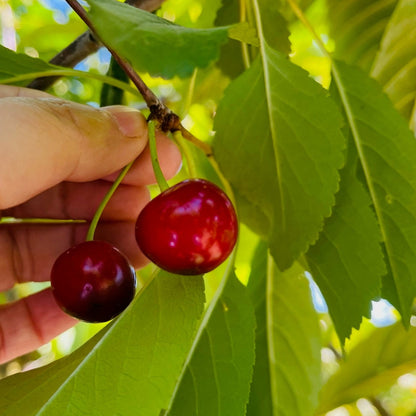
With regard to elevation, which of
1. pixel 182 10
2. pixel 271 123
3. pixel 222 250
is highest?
pixel 182 10

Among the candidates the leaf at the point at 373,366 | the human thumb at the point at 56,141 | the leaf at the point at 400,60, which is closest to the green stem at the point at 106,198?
the human thumb at the point at 56,141

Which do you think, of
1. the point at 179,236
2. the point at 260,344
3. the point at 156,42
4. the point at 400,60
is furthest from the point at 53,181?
the point at 400,60

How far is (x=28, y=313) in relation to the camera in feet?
3.87

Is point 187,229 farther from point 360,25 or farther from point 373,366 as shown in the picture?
point 373,366

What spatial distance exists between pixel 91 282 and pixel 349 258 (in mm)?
325

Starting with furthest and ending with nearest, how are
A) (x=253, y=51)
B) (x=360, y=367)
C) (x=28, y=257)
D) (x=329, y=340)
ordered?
(x=329, y=340)
(x=360, y=367)
(x=28, y=257)
(x=253, y=51)

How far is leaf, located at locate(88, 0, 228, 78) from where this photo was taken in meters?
0.48

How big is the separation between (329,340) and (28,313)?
838mm

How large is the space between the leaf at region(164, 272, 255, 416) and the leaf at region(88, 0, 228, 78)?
1.32ft

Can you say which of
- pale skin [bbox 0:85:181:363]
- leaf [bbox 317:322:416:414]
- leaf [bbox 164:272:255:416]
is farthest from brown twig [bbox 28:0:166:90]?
leaf [bbox 317:322:416:414]

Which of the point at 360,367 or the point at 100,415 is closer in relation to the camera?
the point at 100,415

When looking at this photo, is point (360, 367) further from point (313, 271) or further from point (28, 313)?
point (28, 313)

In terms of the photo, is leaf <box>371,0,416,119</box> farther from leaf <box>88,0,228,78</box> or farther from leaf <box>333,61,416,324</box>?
leaf <box>88,0,228,78</box>

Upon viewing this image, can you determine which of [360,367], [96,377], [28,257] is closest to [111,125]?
[96,377]
